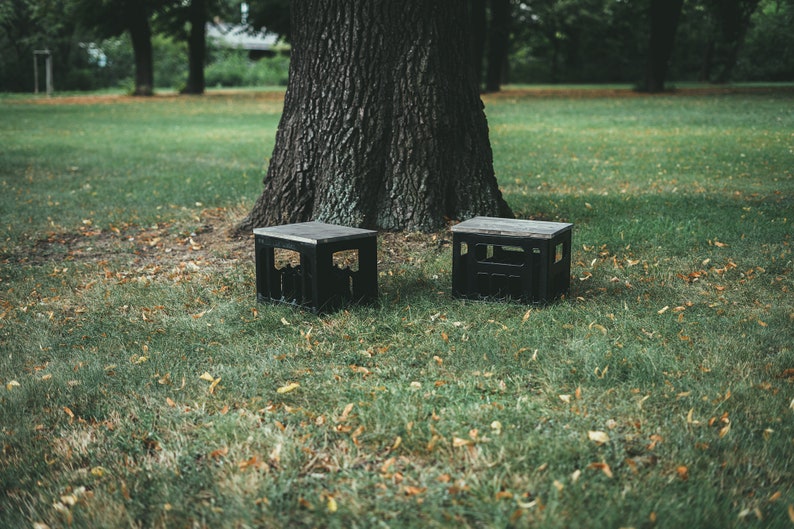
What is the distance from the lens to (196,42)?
3484 cm

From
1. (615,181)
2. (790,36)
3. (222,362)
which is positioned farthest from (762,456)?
(790,36)

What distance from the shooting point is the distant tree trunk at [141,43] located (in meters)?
33.2

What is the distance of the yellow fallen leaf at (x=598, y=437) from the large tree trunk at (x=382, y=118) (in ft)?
11.9

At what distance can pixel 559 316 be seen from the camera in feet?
15.8

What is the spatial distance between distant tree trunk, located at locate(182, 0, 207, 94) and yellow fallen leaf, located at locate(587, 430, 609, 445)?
34.0 metres

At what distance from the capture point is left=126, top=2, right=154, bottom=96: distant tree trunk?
33.2m

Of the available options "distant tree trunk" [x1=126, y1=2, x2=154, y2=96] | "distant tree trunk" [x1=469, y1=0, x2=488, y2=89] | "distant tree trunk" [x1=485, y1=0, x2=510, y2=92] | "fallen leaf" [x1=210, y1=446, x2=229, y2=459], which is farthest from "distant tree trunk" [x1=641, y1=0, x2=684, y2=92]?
"fallen leaf" [x1=210, y1=446, x2=229, y2=459]

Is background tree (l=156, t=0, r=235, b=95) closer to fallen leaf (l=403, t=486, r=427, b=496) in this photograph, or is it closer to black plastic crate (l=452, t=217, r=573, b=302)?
black plastic crate (l=452, t=217, r=573, b=302)

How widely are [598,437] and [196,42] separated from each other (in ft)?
114

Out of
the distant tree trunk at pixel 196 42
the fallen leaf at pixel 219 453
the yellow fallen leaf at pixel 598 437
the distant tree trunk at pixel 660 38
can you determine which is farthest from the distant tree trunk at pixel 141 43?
the yellow fallen leaf at pixel 598 437

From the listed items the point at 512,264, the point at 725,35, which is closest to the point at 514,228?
the point at 512,264

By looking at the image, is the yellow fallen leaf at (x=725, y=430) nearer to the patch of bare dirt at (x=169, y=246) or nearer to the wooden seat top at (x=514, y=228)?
the wooden seat top at (x=514, y=228)

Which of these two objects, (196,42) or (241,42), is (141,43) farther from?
(241,42)

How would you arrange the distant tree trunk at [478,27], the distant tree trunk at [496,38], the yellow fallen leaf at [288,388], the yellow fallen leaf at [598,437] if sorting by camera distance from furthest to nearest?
the distant tree trunk at [496,38] → the distant tree trunk at [478,27] → the yellow fallen leaf at [288,388] → the yellow fallen leaf at [598,437]
